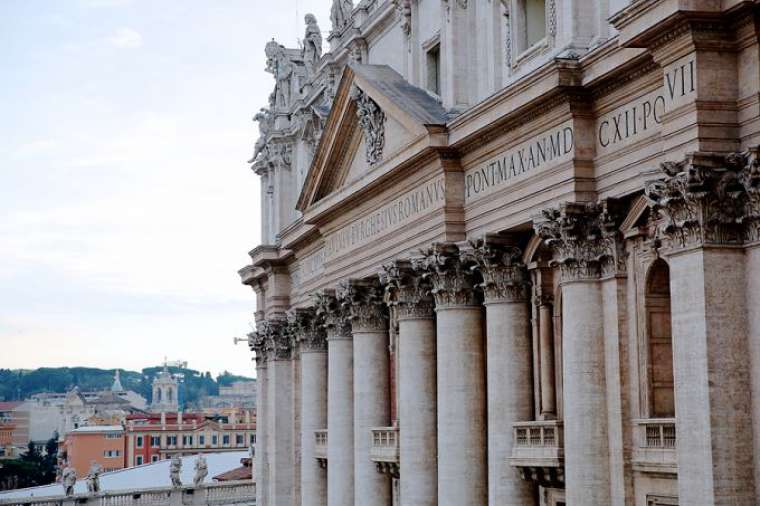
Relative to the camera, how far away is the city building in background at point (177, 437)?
140 m

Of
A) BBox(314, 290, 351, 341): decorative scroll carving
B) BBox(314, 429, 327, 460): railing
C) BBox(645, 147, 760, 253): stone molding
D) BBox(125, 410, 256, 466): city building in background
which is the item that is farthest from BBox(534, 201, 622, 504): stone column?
BBox(125, 410, 256, 466): city building in background

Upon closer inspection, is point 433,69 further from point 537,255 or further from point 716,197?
point 716,197

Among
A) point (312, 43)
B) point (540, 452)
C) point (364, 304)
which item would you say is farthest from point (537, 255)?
point (312, 43)

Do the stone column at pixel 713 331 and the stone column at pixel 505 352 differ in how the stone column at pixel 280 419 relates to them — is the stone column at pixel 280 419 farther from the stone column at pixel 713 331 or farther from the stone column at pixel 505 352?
the stone column at pixel 713 331

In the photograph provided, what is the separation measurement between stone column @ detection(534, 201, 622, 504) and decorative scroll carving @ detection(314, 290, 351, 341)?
12.8m

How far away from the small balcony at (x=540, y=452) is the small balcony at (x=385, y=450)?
652 centimetres

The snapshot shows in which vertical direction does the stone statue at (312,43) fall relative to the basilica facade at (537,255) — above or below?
above

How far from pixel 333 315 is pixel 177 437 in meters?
112

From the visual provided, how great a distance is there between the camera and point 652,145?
70.3ft

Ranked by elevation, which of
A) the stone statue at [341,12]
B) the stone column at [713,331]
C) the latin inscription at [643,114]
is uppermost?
the stone statue at [341,12]

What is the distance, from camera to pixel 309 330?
4038cm

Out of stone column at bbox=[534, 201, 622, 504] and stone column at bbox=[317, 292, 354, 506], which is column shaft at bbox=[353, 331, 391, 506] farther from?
stone column at bbox=[534, 201, 622, 504]

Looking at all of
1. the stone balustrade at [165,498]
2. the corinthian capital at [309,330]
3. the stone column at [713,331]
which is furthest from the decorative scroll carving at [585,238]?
the stone balustrade at [165,498]

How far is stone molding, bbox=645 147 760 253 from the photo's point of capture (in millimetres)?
19062
